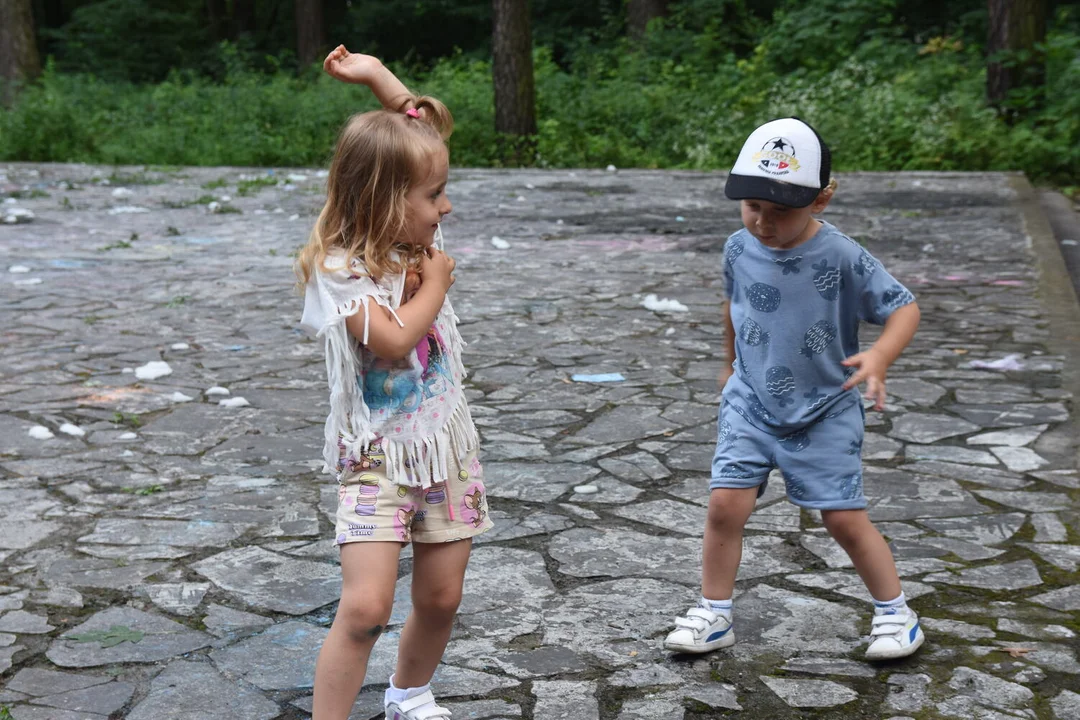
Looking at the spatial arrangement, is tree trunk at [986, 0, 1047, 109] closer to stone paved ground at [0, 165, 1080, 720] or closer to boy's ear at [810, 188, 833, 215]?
stone paved ground at [0, 165, 1080, 720]

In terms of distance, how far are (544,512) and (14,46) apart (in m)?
20.7

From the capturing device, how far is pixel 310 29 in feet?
96.8

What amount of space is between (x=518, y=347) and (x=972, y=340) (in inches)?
99.9

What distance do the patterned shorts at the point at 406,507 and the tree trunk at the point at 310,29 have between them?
27787 millimetres

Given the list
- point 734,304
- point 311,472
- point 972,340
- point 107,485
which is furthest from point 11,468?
point 972,340

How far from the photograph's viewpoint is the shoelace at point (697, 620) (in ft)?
10.8

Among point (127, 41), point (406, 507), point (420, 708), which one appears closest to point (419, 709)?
point (420, 708)

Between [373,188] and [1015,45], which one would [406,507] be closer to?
[373,188]

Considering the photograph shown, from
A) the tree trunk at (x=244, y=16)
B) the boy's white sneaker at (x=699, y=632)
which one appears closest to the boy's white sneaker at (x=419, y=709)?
the boy's white sneaker at (x=699, y=632)

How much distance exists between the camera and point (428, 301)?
2.62 m

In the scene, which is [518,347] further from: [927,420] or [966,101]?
[966,101]

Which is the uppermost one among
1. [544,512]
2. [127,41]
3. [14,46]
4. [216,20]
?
[216,20]

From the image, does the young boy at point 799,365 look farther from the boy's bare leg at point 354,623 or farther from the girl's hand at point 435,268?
the boy's bare leg at point 354,623

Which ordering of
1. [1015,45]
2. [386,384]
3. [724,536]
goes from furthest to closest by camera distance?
[1015,45] < [724,536] < [386,384]
